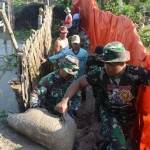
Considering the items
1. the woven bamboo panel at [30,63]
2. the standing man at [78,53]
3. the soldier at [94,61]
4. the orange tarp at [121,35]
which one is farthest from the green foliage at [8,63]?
the soldier at [94,61]

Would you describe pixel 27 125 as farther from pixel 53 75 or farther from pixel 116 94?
pixel 116 94

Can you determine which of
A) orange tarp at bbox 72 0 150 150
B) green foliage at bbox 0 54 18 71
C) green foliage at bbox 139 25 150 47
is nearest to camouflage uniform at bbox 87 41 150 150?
orange tarp at bbox 72 0 150 150

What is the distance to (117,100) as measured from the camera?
565cm

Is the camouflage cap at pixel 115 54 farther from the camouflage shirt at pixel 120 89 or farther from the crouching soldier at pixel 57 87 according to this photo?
the crouching soldier at pixel 57 87

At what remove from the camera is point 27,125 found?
6039mm

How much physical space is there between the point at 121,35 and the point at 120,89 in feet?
10.2

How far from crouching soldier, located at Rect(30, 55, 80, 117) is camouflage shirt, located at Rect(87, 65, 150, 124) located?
0.61 m

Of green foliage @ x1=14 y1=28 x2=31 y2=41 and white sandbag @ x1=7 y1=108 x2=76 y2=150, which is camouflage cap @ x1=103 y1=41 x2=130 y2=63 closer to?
white sandbag @ x1=7 y1=108 x2=76 y2=150

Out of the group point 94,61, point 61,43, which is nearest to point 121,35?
point 61,43

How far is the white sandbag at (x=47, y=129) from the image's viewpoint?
231 inches

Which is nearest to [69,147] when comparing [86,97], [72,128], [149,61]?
[72,128]

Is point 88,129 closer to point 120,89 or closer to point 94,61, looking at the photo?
point 94,61

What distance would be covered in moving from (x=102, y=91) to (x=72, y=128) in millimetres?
687

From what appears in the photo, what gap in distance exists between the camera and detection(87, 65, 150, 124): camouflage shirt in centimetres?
554
